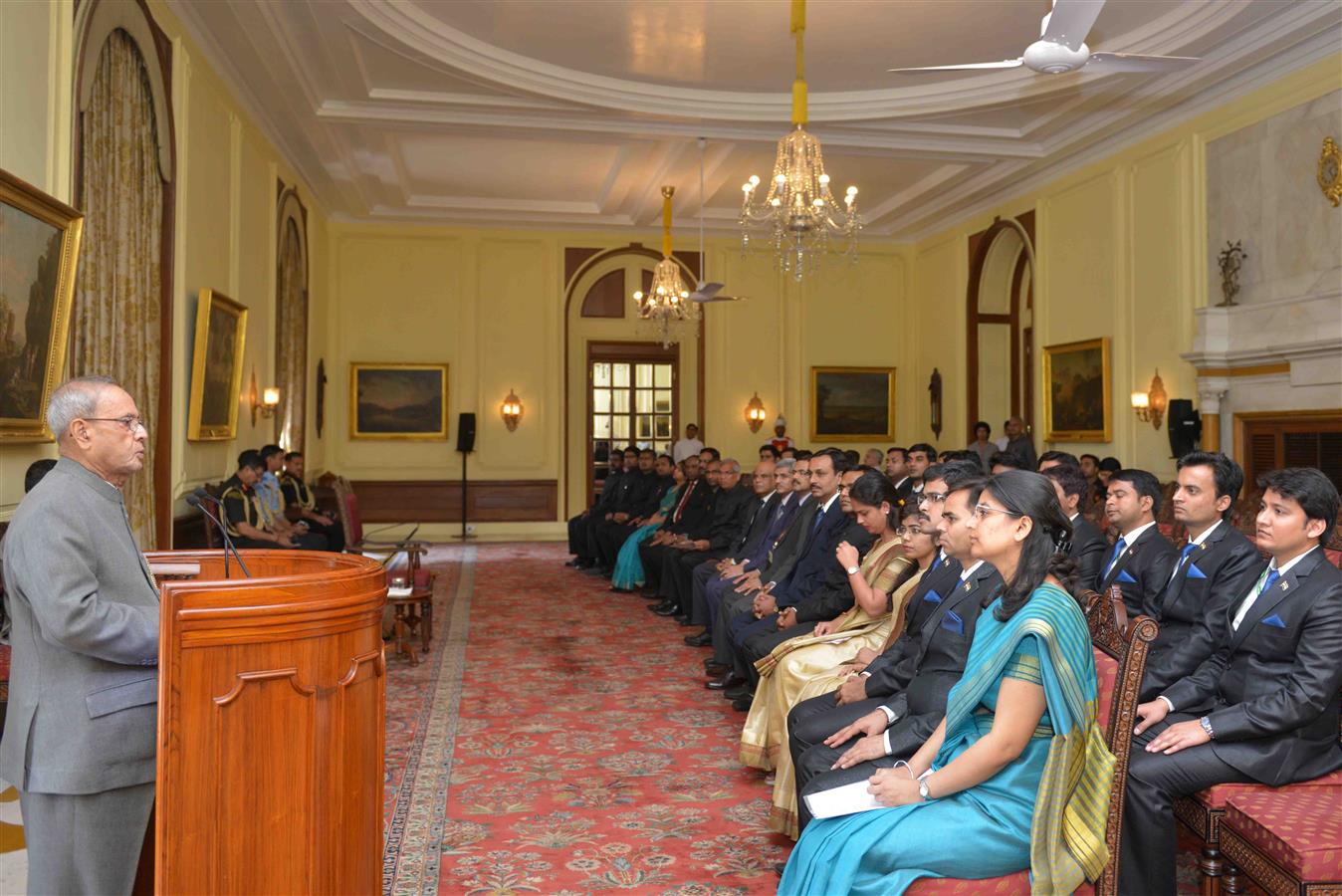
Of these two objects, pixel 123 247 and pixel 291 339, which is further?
pixel 291 339

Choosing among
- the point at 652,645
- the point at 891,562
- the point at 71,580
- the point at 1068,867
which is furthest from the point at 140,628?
the point at 652,645

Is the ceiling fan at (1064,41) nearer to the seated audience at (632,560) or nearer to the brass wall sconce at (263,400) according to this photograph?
the seated audience at (632,560)

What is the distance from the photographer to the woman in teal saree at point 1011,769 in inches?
97.4

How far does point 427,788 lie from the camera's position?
15.1ft

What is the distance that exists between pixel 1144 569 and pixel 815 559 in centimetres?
203

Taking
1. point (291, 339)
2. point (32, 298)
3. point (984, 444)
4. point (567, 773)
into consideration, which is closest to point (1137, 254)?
point (984, 444)

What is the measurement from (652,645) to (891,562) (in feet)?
11.3

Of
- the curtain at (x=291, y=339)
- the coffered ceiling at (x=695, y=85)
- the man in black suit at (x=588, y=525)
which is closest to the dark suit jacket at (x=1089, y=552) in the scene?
the coffered ceiling at (x=695, y=85)

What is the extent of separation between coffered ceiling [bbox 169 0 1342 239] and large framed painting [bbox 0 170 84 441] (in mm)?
3162

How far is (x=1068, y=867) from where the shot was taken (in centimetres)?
249

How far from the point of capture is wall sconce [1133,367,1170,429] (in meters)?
10.3

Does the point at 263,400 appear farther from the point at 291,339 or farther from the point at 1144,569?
the point at 1144,569

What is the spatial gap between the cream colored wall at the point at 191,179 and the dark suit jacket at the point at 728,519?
14.4 feet

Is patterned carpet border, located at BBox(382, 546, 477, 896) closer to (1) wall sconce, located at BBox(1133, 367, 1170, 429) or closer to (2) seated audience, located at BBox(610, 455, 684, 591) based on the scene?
(2) seated audience, located at BBox(610, 455, 684, 591)
